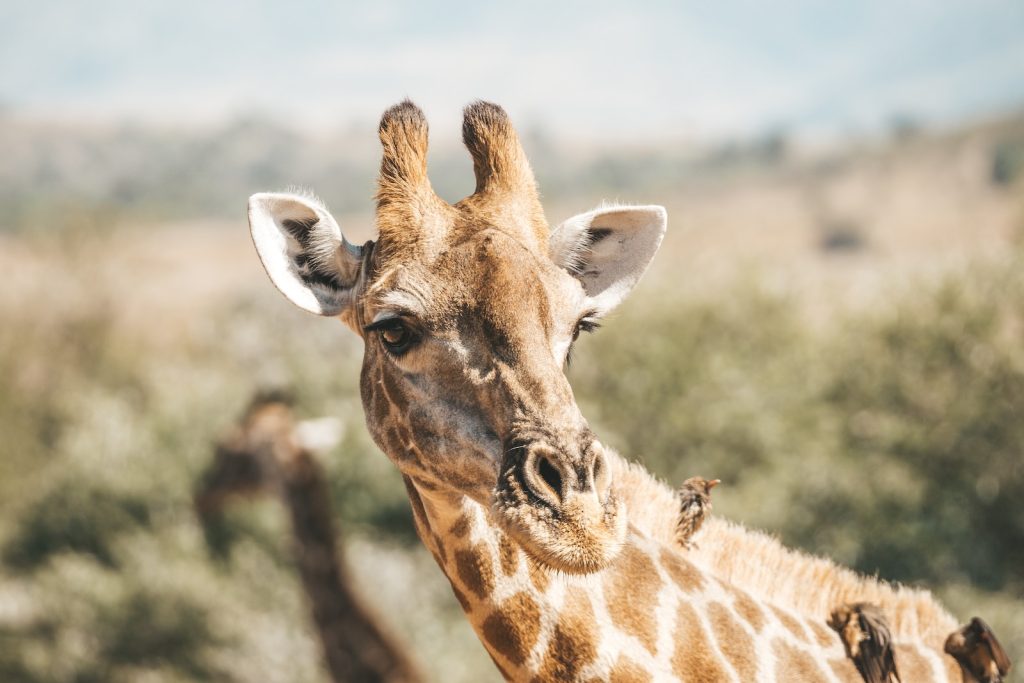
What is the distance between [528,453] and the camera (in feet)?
9.91

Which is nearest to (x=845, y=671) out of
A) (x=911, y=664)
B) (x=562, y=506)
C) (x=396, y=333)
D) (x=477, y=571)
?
(x=911, y=664)

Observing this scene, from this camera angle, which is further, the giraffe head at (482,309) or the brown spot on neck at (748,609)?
the brown spot on neck at (748,609)

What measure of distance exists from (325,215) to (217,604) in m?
15.9

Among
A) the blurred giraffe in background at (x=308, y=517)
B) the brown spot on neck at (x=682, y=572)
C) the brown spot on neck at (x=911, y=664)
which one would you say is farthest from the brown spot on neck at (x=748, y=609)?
the blurred giraffe in background at (x=308, y=517)

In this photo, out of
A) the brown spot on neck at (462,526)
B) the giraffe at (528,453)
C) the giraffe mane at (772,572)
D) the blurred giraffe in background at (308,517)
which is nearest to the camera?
the giraffe at (528,453)

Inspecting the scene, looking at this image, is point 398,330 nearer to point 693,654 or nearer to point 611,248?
point 611,248

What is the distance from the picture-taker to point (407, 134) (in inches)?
155

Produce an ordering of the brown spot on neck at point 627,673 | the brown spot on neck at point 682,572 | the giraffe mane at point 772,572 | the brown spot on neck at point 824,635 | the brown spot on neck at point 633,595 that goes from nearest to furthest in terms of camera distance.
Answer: the brown spot on neck at point 627,673 < the brown spot on neck at point 633,595 < the brown spot on neck at point 682,572 < the brown spot on neck at point 824,635 < the giraffe mane at point 772,572

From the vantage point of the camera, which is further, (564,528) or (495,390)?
(495,390)

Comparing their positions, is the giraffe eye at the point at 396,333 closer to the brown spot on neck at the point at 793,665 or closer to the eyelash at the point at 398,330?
the eyelash at the point at 398,330

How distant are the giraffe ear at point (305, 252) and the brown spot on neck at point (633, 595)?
1626 mm

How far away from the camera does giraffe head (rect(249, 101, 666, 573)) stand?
3014 mm

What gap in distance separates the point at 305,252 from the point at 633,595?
202cm

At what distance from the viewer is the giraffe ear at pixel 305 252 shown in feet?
12.3
